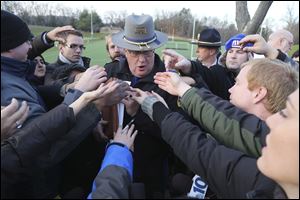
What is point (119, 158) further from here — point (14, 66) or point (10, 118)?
point (14, 66)

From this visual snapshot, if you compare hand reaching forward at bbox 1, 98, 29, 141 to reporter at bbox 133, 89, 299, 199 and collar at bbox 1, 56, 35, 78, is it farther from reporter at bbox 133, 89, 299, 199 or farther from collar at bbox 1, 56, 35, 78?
reporter at bbox 133, 89, 299, 199

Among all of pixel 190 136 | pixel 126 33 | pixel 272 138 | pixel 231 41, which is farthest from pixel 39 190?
pixel 231 41

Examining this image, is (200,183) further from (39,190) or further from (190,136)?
(39,190)

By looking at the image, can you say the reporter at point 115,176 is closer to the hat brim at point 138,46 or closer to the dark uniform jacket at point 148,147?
the dark uniform jacket at point 148,147

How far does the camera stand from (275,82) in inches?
75.4

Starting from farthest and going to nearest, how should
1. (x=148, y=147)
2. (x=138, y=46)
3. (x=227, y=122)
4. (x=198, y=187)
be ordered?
(x=138, y=46) → (x=148, y=147) → (x=198, y=187) → (x=227, y=122)

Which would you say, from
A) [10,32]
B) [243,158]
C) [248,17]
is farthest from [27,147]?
[248,17]

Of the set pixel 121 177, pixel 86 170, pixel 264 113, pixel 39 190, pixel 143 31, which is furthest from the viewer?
pixel 143 31

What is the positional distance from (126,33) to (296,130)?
1.98 metres

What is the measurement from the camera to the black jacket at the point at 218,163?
1407mm

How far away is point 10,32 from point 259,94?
1694mm

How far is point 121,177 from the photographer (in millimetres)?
1445

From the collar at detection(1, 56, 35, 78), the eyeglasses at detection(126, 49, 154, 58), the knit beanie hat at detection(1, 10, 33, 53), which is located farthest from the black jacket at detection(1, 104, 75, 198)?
the eyeglasses at detection(126, 49, 154, 58)

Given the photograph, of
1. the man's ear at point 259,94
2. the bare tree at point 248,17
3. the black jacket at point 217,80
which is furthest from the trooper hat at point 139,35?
the bare tree at point 248,17
